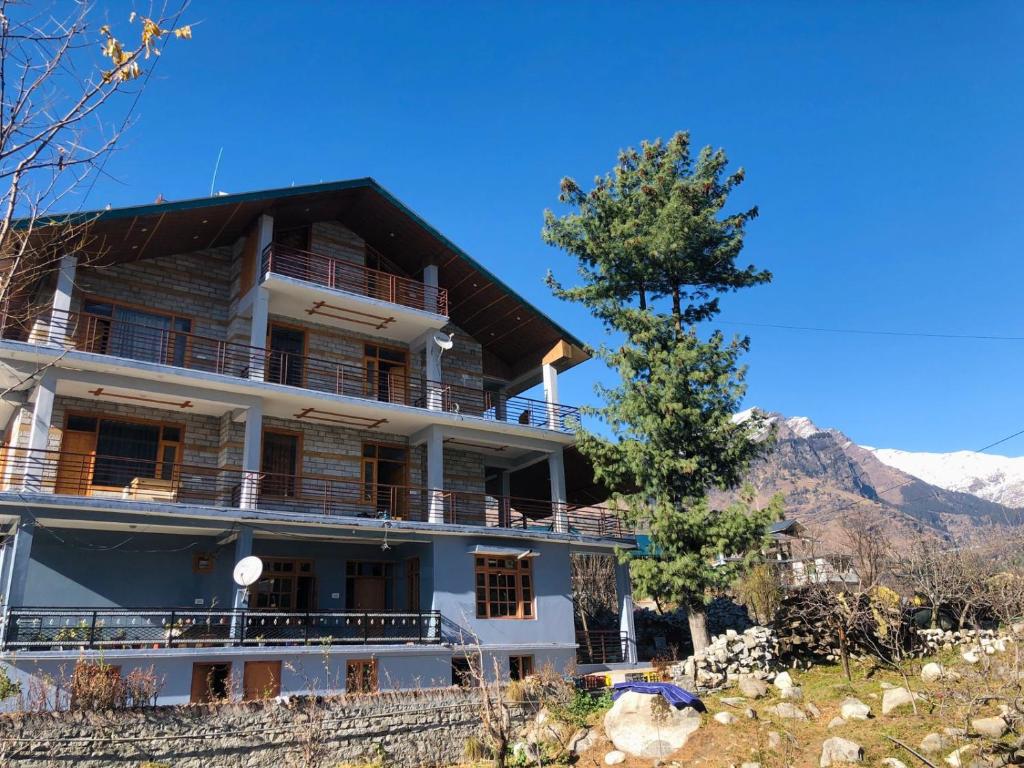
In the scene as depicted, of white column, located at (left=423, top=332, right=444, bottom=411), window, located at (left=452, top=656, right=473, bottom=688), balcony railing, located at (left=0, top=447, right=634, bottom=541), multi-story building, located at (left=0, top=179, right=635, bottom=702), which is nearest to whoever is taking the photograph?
multi-story building, located at (left=0, top=179, right=635, bottom=702)

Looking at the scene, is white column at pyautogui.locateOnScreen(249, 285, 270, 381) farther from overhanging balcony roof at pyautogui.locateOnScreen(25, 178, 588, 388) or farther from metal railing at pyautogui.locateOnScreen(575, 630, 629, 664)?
metal railing at pyautogui.locateOnScreen(575, 630, 629, 664)

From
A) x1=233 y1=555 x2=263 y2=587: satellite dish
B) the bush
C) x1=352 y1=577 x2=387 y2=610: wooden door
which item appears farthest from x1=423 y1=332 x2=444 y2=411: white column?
the bush

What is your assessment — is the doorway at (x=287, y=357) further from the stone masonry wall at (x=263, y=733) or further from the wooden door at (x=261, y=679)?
the stone masonry wall at (x=263, y=733)

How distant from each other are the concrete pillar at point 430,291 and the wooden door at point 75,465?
32.9ft

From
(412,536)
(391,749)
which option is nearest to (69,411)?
(412,536)

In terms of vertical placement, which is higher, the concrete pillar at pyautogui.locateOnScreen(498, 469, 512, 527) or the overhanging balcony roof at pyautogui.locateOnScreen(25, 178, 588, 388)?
the overhanging balcony roof at pyautogui.locateOnScreen(25, 178, 588, 388)

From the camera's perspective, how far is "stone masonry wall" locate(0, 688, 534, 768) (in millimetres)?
13945

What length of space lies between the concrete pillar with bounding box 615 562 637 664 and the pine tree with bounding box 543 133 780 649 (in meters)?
1.77

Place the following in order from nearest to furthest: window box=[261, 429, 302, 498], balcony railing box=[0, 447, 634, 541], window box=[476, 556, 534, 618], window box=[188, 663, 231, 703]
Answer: window box=[188, 663, 231, 703] → balcony railing box=[0, 447, 634, 541] → window box=[261, 429, 302, 498] → window box=[476, 556, 534, 618]

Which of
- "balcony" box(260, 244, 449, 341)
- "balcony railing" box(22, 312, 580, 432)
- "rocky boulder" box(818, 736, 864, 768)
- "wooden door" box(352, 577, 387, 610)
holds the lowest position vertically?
"rocky boulder" box(818, 736, 864, 768)

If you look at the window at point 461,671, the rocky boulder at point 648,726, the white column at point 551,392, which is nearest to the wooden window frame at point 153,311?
the window at point 461,671

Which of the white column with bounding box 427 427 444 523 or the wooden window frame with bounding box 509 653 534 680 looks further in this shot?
the white column with bounding box 427 427 444 523

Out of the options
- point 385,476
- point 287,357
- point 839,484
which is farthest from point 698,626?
point 839,484

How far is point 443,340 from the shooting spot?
24984 millimetres
